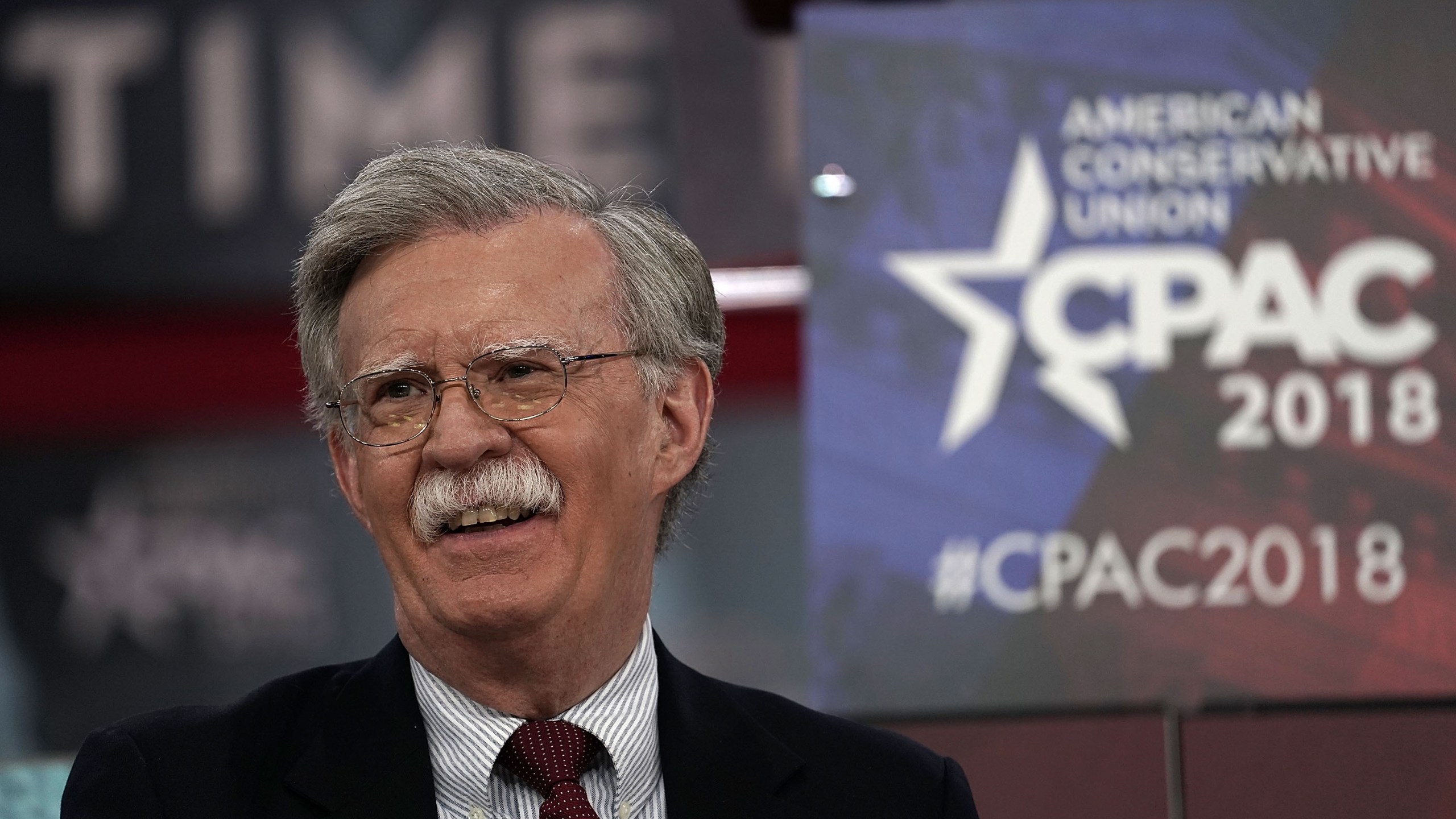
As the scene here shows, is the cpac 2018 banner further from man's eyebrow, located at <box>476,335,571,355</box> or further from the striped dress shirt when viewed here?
man's eyebrow, located at <box>476,335,571,355</box>

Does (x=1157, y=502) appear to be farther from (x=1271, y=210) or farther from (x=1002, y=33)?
(x=1002, y=33)

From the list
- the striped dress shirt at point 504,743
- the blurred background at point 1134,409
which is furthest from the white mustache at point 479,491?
the blurred background at point 1134,409

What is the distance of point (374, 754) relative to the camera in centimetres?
169

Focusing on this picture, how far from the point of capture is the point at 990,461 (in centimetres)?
229

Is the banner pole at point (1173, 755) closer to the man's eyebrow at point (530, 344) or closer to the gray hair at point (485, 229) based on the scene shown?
the gray hair at point (485, 229)

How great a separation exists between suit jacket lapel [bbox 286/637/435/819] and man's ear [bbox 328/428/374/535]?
0.17 m

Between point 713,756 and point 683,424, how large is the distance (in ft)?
1.27

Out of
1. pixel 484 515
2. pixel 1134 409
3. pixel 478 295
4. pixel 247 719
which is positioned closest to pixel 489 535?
pixel 484 515

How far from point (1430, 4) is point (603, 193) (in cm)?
131

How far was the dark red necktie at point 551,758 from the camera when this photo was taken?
165 cm

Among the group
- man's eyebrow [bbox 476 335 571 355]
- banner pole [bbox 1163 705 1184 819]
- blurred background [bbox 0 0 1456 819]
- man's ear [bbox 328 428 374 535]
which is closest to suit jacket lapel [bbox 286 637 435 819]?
man's ear [bbox 328 428 374 535]

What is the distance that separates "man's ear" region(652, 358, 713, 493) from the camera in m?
1.85

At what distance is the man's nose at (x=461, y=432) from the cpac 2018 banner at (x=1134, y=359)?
0.77m

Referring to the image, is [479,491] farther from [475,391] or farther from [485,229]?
[485,229]
